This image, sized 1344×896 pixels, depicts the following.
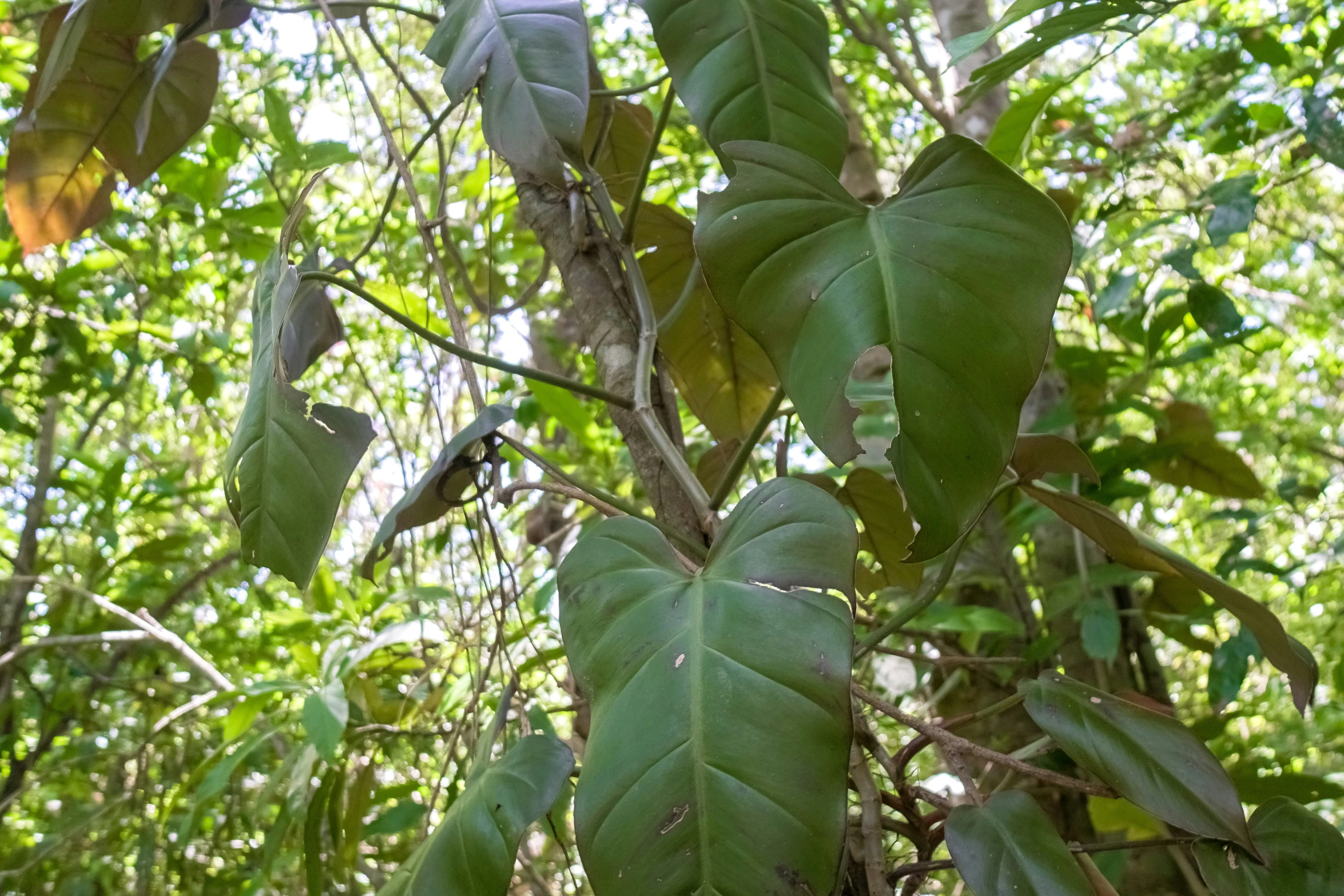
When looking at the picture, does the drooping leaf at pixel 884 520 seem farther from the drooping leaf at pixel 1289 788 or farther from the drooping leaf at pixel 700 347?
the drooping leaf at pixel 1289 788

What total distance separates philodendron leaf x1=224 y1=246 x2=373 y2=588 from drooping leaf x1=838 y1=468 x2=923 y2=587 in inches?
20.8

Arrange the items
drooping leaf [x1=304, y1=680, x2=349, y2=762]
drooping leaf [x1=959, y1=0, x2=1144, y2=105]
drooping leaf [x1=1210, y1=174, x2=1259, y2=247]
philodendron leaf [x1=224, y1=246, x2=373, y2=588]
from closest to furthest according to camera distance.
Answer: philodendron leaf [x1=224, y1=246, x2=373, y2=588], drooping leaf [x1=959, y1=0, x2=1144, y2=105], drooping leaf [x1=304, y1=680, x2=349, y2=762], drooping leaf [x1=1210, y1=174, x2=1259, y2=247]

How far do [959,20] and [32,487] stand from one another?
2.48m

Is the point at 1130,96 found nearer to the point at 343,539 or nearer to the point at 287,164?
the point at 287,164

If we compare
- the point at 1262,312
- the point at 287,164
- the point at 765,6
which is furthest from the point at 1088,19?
the point at 1262,312

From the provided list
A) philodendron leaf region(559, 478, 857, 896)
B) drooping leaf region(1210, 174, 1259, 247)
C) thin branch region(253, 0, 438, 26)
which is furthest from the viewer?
drooping leaf region(1210, 174, 1259, 247)

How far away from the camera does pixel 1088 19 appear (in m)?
0.81

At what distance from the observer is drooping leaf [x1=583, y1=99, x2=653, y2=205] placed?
1148 mm

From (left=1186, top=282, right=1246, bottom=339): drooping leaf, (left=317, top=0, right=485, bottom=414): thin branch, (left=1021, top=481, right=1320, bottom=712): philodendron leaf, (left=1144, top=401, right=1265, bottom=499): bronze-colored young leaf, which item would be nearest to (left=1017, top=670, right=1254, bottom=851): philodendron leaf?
(left=1021, top=481, right=1320, bottom=712): philodendron leaf

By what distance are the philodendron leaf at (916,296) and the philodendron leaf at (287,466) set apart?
35 centimetres

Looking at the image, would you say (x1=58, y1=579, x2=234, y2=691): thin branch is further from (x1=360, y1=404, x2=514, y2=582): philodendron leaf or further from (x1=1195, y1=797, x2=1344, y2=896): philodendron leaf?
(x1=1195, y1=797, x2=1344, y2=896): philodendron leaf

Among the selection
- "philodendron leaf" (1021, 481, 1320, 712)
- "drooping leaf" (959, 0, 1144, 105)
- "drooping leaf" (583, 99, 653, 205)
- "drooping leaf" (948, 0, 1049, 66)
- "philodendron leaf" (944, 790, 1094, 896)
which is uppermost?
"drooping leaf" (583, 99, 653, 205)

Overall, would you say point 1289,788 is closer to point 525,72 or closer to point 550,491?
point 550,491

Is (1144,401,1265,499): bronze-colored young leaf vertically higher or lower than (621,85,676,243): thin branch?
higher
